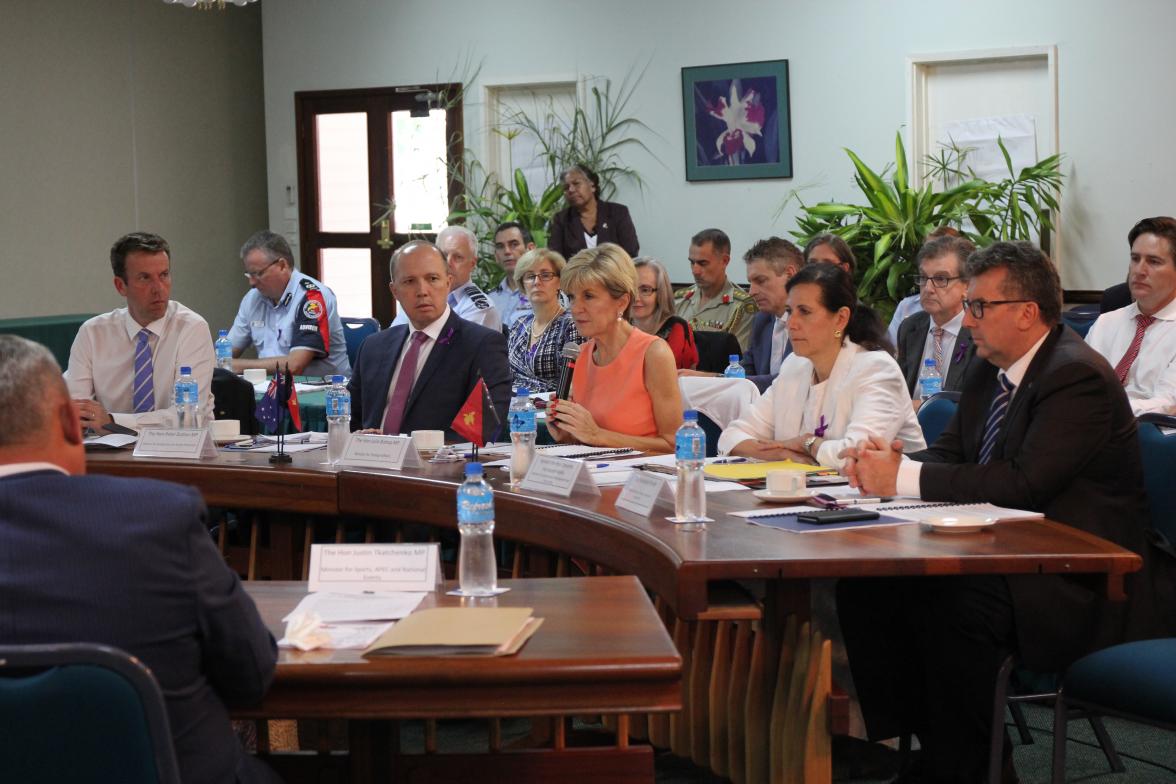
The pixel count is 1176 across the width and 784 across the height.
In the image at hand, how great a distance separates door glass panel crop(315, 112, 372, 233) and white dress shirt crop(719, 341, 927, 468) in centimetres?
690

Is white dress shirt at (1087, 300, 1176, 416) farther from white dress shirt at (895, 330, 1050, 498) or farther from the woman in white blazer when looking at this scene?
white dress shirt at (895, 330, 1050, 498)

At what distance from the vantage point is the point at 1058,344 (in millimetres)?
2996

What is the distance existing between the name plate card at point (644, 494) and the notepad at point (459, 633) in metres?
0.85

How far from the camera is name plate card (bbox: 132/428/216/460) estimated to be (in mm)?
3934

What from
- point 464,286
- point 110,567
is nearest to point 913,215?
point 464,286

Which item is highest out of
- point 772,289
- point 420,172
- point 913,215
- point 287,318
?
point 420,172

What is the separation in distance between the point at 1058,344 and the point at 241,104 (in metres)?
8.96

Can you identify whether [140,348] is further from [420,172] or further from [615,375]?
[420,172]

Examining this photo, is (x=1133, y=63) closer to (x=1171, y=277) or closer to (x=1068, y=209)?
(x=1068, y=209)

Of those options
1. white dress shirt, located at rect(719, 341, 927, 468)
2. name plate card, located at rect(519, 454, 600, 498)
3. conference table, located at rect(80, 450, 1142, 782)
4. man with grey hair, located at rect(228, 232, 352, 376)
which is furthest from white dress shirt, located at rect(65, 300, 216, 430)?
white dress shirt, located at rect(719, 341, 927, 468)

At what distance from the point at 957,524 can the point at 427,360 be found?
84.4 inches

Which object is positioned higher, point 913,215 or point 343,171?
point 343,171

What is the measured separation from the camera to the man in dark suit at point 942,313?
17.1 feet

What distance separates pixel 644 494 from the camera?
2.93m
